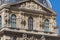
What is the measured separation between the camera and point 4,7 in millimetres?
60156

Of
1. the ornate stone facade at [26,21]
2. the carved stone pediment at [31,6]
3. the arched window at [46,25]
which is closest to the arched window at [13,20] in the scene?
the ornate stone facade at [26,21]

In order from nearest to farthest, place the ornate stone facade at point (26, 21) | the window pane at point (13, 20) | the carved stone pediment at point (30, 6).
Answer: the ornate stone facade at point (26, 21), the window pane at point (13, 20), the carved stone pediment at point (30, 6)

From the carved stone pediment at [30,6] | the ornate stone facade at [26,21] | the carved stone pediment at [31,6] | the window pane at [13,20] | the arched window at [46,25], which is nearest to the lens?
the ornate stone facade at [26,21]

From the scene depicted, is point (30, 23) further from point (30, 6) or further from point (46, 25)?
point (46, 25)

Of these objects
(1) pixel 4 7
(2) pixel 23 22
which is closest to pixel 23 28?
(2) pixel 23 22

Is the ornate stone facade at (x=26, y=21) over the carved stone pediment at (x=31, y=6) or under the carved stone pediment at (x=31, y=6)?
under

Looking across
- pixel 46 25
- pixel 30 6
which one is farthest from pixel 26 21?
pixel 46 25

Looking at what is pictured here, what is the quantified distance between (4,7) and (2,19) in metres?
2.07

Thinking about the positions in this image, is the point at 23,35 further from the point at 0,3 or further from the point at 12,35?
the point at 0,3

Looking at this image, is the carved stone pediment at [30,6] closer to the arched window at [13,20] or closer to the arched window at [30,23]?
the arched window at [13,20]

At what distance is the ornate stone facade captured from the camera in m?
59.7

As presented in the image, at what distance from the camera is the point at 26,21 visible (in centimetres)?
6188

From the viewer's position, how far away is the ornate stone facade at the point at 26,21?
59.7 m

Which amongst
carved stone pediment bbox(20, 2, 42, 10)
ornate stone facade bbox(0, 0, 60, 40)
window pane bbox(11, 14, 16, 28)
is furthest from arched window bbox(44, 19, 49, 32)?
window pane bbox(11, 14, 16, 28)
